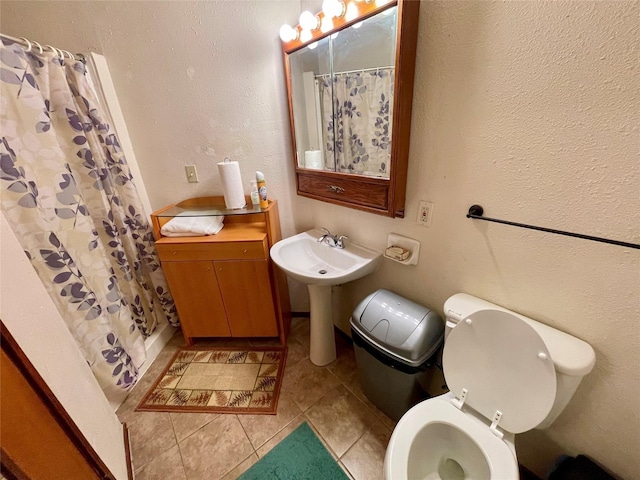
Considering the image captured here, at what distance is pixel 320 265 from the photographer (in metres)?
1.48

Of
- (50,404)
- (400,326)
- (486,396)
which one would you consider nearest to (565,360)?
(486,396)

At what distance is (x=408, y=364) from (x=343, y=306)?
2.52 ft

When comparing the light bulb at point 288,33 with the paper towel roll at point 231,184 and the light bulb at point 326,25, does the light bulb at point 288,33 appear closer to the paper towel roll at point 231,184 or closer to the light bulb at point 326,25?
the light bulb at point 326,25

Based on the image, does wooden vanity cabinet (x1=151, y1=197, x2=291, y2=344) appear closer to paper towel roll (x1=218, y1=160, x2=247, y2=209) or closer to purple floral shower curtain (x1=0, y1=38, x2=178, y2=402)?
paper towel roll (x1=218, y1=160, x2=247, y2=209)

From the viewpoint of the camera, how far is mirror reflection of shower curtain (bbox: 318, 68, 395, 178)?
41.4 inches

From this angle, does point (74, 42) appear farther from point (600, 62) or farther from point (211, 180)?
point (600, 62)

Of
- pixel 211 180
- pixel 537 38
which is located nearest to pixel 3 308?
pixel 211 180

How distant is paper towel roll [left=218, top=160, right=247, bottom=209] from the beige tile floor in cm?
110

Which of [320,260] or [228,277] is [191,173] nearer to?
[228,277]

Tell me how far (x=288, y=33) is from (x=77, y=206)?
1293mm

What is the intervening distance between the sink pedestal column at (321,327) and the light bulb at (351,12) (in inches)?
47.1

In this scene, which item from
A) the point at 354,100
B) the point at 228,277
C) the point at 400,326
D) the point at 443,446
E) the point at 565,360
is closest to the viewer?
the point at 565,360

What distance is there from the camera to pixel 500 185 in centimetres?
85

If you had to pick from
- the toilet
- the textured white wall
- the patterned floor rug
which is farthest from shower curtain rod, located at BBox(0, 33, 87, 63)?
the toilet
